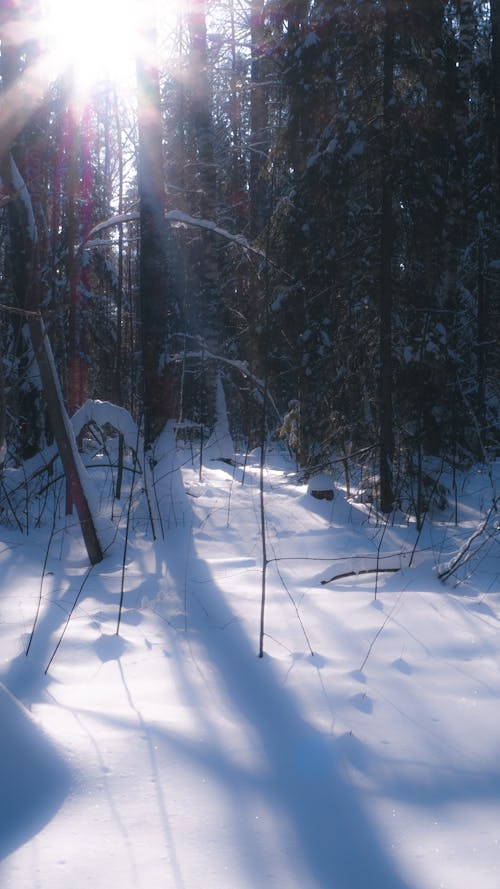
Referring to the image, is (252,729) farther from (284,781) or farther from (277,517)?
(277,517)

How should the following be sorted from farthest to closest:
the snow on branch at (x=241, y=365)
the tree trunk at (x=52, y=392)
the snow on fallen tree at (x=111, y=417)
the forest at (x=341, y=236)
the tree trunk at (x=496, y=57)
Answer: the tree trunk at (x=496, y=57) → the snow on branch at (x=241, y=365) → the forest at (x=341, y=236) → the snow on fallen tree at (x=111, y=417) → the tree trunk at (x=52, y=392)

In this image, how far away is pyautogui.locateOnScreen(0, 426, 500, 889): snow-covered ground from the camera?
1.97 meters

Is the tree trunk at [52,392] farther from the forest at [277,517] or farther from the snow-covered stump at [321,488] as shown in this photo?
the snow-covered stump at [321,488]

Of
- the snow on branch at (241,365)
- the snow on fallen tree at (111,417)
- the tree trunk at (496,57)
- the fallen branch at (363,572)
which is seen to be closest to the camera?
the fallen branch at (363,572)

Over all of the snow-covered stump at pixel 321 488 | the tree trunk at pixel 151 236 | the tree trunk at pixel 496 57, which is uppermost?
the tree trunk at pixel 496 57

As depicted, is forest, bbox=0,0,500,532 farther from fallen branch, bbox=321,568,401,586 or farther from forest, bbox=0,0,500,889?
fallen branch, bbox=321,568,401,586

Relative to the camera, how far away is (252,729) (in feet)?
9.01

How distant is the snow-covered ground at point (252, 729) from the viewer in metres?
1.97

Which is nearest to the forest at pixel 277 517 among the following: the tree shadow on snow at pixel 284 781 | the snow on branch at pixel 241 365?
the tree shadow on snow at pixel 284 781

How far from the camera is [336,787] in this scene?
2.33m

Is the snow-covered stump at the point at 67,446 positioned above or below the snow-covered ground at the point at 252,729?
above

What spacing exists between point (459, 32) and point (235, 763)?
39.8 ft

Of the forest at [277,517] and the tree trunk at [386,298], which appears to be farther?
the tree trunk at [386,298]

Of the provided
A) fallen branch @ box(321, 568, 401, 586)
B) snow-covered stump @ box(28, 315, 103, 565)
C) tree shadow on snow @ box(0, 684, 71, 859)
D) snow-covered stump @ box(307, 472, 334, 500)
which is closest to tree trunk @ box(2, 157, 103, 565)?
snow-covered stump @ box(28, 315, 103, 565)
